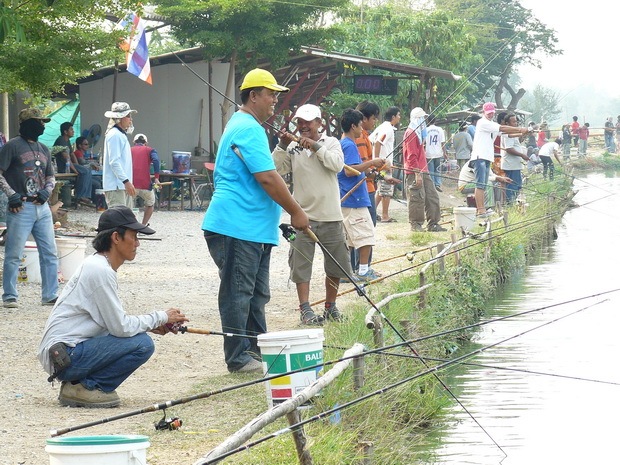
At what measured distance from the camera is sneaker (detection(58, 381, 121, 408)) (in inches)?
229

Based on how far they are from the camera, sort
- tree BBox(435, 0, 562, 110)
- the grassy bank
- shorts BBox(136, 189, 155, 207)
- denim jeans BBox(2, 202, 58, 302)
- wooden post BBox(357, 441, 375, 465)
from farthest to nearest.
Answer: tree BBox(435, 0, 562, 110), shorts BBox(136, 189, 155, 207), denim jeans BBox(2, 202, 58, 302), the grassy bank, wooden post BBox(357, 441, 375, 465)

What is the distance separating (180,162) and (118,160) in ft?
28.7

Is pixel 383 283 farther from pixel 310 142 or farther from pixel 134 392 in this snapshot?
pixel 134 392

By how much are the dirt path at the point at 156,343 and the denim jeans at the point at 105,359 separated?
0.16 m

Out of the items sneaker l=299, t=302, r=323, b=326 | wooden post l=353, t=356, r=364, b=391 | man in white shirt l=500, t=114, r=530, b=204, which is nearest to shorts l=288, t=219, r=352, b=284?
sneaker l=299, t=302, r=323, b=326

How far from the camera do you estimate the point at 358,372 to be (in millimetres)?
5434

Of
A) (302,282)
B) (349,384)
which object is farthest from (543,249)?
(349,384)

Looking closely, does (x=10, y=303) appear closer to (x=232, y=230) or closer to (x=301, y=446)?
(x=232, y=230)

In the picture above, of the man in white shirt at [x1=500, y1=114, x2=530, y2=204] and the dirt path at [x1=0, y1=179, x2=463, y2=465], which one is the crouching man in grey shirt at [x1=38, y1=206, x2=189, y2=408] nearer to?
the dirt path at [x1=0, y1=179, x2=463, y2=465]

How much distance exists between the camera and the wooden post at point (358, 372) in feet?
17.7

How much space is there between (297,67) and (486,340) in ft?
48.9

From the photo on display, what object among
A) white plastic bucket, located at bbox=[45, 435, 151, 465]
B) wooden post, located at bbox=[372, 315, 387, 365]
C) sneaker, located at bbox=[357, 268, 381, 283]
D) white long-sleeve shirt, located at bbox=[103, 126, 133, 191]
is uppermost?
white long-sleeve shirt, located at bbox=[103, 126, 133, 191]

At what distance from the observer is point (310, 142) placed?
8.05m

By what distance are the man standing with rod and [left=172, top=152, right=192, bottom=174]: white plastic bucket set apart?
13536 mm
